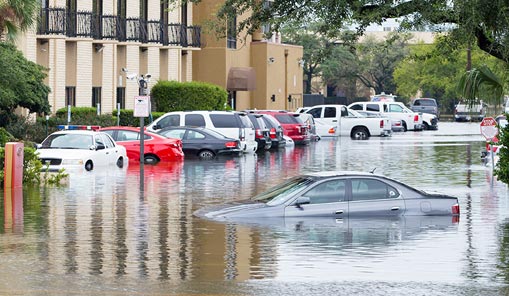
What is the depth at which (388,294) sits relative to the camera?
1552cm

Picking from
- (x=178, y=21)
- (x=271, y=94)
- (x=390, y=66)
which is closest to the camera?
(x=178, y=21)

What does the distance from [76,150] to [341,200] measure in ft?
48.2

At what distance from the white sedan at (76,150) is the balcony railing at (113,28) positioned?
11.6 metres

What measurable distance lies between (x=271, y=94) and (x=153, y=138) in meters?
42.4

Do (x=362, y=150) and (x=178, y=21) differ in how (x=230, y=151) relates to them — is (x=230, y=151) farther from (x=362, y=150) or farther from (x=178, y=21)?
(x=178, y=21)

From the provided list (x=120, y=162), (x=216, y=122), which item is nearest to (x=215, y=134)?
(x=216, y=122)

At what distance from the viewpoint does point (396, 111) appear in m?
78.6

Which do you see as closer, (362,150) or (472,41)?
(472,41)

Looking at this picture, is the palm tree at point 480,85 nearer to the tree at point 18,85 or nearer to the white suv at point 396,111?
the tree at point 18,85

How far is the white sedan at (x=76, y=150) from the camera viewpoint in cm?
3591

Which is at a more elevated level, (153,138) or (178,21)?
(178,21)

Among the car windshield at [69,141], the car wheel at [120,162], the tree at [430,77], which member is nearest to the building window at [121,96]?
the car wheel at [120,162]

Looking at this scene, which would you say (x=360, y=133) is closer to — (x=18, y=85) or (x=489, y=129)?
(x=18, y=85)

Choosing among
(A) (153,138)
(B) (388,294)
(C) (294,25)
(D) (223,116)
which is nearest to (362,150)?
(D) (223,116)
